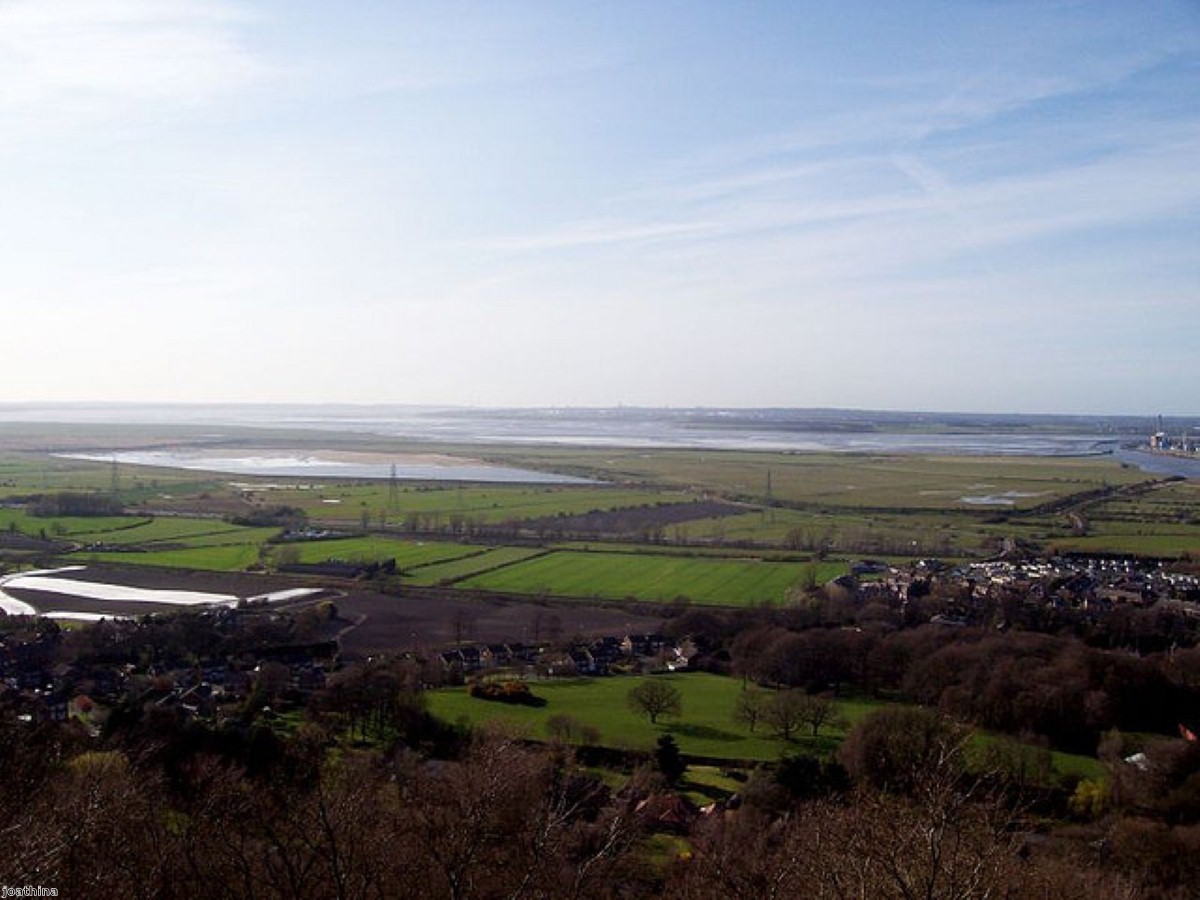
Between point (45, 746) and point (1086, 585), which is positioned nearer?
point (45, 746)

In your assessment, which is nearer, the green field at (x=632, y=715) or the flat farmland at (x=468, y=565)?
the green field at (x=632, y=715)

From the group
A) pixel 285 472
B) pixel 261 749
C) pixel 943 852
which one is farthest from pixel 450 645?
pixel 285 472

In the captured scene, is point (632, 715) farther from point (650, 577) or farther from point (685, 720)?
point (650, 577)

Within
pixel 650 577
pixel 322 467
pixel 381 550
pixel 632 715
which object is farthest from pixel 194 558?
pixel 322 467

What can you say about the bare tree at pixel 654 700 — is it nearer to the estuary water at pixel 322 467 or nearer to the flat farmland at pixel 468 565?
the flat farmland at pixel 468 565

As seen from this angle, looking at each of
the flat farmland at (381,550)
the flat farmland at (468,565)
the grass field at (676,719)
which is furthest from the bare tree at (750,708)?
the flat farmland at (381,550)

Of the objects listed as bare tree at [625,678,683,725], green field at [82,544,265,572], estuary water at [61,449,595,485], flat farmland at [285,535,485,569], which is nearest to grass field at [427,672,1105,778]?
bare tree at [625,678,683,725]

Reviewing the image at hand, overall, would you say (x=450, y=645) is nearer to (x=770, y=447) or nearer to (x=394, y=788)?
(x=394, y=788)

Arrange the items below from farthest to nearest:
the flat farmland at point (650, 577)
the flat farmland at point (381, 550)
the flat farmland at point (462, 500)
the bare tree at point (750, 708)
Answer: the flat farmland at point (462, 500), the flat farmland at point (381, 550), the flat farmland at point (650, 577), the bare tree at point (750, 708)
